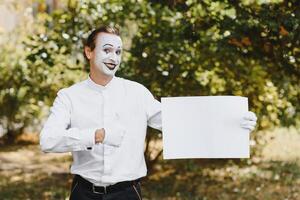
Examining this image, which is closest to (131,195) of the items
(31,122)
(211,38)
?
(211,38)

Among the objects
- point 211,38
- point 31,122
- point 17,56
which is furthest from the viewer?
point 31,122

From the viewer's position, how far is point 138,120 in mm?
3213

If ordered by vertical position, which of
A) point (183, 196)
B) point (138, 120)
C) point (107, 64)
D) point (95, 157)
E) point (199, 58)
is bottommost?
point (183, 196)

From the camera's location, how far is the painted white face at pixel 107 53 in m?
3.21

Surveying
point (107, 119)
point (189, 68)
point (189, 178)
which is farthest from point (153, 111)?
point (189, 178)

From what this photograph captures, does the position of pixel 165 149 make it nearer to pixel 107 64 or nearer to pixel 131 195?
pixel 131 195

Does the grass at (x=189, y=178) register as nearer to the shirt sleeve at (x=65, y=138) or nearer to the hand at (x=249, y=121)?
the hand at (x=249, y=121)

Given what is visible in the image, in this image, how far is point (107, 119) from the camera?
3.11m

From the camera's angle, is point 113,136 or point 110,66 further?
point 110,66

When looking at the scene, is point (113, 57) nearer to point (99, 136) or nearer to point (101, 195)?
point (99, 136)

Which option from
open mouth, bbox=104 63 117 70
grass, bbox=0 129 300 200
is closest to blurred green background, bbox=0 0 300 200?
grass, bbox=0 129 300 200

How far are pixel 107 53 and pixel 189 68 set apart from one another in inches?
143

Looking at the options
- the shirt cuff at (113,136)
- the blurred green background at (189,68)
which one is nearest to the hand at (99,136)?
the shirt cuff at (113,136)

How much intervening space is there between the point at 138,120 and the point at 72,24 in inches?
148
